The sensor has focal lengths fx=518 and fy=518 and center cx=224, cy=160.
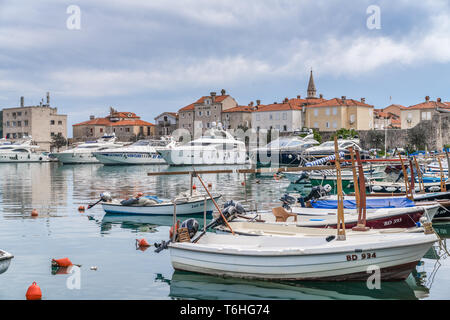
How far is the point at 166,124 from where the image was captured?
127m

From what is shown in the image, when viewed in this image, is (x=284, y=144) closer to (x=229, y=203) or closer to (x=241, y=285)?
(x=229, y=203)

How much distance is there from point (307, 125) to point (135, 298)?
9453 centimetres

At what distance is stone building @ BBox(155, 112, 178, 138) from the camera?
126375 millimetres

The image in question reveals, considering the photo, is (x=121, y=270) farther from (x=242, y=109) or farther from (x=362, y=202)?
(x=242, y=109)

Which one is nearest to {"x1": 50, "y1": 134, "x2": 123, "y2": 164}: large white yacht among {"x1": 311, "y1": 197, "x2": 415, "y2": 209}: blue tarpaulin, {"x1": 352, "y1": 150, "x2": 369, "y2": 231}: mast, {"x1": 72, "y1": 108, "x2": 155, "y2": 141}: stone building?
{"x1": 72, "y1": 108, "x2": 155, "y2": 141}: stone building

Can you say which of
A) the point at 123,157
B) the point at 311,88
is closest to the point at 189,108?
the point at 311,88

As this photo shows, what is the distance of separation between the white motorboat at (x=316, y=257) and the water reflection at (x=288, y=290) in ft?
0.58

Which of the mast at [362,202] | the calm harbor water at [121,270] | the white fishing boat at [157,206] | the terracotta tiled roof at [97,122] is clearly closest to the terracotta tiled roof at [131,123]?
the terracotta tiled roof at [97,122]

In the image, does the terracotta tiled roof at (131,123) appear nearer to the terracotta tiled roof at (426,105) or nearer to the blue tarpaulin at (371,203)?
the terracotta tiled roof at (426,105)

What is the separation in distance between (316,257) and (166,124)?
382 feet

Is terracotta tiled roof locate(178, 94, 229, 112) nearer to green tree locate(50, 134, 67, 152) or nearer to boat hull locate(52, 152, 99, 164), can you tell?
green tree locate(50, 134, 67, 152)

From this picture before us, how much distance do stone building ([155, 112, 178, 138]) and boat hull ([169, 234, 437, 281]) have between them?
4452 inches

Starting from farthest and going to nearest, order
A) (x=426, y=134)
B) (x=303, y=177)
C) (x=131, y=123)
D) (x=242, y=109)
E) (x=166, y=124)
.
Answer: (x=131, y=123), (x=166, y=124), (x=242, y=109), (x=426, y=134), (x=303, y=177)

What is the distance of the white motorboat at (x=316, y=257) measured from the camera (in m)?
12.5
